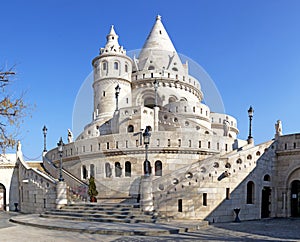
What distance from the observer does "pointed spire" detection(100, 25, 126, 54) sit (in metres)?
37.4

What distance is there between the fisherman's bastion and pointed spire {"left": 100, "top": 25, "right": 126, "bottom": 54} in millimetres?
250

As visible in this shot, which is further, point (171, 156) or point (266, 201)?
point (171, 156)

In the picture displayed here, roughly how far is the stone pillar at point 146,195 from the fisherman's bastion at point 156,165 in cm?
5

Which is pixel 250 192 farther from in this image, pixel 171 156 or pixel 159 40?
pixel 159 40

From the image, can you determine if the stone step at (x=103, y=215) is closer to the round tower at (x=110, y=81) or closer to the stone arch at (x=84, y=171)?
the stone arch at (x=84, y=171)

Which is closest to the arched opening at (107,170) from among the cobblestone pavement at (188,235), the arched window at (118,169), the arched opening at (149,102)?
the arched window at (118,169)

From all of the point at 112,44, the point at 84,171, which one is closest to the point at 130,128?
the point at 84,171

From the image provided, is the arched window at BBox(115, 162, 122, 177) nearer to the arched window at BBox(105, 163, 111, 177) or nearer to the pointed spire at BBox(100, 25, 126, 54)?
the arched window at BBox(105, 163, 111, 177)

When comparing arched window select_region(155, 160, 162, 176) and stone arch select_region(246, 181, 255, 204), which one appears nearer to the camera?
stone arch select_region(246, 181, 255, 204)

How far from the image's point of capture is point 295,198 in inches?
728

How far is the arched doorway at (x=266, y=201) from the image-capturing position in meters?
18.2

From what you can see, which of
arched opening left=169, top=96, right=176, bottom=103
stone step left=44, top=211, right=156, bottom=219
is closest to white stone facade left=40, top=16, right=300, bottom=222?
arched opening left=169, top=96, right=176, bottom=103

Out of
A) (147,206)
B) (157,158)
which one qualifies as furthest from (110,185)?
(147,206)

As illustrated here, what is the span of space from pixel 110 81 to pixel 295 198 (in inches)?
959
